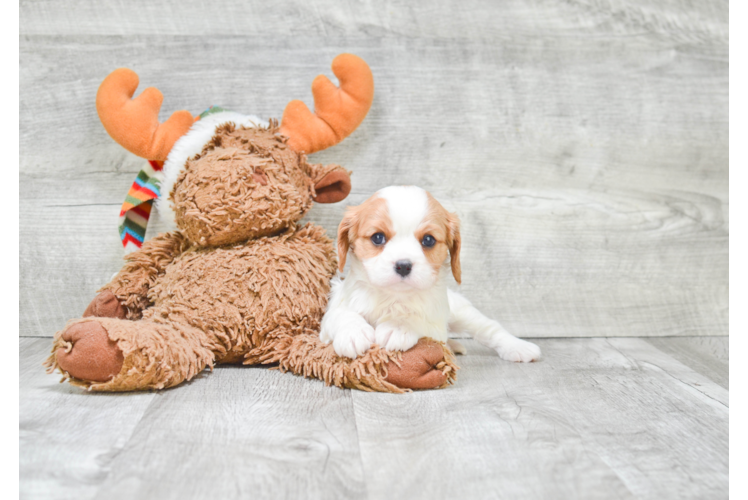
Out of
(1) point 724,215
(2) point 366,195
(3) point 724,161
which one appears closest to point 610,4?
(3) point 724,161

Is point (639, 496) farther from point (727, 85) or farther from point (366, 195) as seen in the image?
point (727, 85)

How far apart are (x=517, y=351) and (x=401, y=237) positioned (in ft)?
1.64

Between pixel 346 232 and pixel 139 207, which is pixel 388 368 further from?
pixel 139 207


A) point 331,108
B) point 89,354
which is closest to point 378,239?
point 331,108

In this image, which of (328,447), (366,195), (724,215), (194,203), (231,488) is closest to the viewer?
(231,488)

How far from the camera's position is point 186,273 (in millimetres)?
1455

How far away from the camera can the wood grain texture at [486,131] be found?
5.60ft

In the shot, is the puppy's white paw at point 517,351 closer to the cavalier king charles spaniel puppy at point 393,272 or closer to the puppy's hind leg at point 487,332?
the puppy's hind leg at point 487,332

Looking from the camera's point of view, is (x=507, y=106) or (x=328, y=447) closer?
(x=328, y=447)

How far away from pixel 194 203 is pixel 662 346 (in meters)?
1.31

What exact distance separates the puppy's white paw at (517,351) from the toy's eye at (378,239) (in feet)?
1.65

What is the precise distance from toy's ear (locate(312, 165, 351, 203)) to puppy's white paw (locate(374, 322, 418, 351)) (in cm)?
41

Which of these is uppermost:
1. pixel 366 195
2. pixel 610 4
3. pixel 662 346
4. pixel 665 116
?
pixel 610 4

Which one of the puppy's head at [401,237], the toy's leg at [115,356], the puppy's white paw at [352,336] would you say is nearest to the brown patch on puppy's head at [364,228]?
the puppy's head at [401,237]
